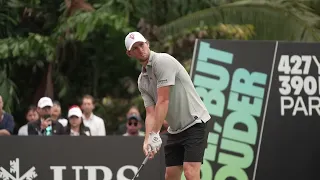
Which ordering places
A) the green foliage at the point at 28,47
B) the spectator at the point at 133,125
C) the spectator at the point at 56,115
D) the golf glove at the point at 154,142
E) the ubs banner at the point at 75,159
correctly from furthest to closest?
the green foliage at the point at 28,47, the spectator at the point at 133,125, the spectator at the point at 56,115, the ubs banner at the point at 75,159, the golf glove at the point at 154,142

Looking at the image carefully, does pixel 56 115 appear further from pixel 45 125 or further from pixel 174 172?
pixel 174 172

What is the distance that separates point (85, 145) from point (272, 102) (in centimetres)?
248

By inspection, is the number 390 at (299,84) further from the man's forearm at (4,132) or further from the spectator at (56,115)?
the man's forearm at (4,132)

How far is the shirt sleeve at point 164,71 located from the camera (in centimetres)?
898

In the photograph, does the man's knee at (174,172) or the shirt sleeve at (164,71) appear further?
the man's knee at (174,172)

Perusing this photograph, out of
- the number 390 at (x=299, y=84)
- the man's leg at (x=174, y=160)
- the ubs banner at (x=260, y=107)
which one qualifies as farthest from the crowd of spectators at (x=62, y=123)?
the man's leg at (x=174, y=160)

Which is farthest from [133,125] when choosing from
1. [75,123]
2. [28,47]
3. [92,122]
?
[28,47]

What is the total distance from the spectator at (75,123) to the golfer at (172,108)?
3613 mm

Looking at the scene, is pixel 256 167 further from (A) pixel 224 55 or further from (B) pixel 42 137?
(B) pixel 42 137

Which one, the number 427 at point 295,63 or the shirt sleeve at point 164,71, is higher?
the number 427 at point 295,63

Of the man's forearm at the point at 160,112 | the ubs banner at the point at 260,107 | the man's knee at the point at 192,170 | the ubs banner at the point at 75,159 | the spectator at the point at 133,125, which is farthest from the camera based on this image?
the spectator at the point at 133,125

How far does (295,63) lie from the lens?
1248cm

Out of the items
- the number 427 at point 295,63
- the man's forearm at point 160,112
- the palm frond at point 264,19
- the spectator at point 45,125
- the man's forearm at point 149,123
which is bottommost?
the spectator at point 45,125

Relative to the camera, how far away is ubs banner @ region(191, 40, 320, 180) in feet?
40.9
